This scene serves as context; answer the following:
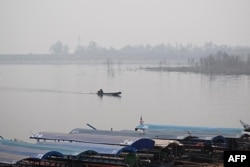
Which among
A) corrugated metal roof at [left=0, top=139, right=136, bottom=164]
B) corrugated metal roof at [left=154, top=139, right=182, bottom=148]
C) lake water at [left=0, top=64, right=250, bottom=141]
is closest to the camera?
corrugated metal roof at [left=0, top=139, right=136, bottom=164]

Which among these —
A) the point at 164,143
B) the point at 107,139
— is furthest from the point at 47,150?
the point at 164,143

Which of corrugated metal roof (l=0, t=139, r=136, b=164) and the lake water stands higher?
the lake water

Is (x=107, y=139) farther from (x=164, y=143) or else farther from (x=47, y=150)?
(x=47, y=150)

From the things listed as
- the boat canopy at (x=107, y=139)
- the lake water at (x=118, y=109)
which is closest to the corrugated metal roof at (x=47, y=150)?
the boat canopy at (x=107, y=139)

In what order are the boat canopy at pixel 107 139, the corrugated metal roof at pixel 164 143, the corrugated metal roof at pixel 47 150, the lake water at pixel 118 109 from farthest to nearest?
the lake water at pixel 118 109
the corrugated metal roof at pixel 164 143
the boat canopy at pixel 107 139
the corrugated metal roof at pixel 47 150

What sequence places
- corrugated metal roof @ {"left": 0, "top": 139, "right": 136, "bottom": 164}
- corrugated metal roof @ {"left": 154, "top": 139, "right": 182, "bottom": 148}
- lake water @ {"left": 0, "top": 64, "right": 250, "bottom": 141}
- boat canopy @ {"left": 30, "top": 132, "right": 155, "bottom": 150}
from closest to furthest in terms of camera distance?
corrugated metal roof @ {"left": 0, "top": 139, "right": 136, "bottom": 164} → boat canopy @ {"left": 30, "top": 132, "right": 155, "bottom": 150} → corrugated metal roof @ {"left": 154, "top": 139, "right": 182, "bottom": 148} → lake water @ {"left": 0, "top": 64, "right": 250, "bottom": 141}

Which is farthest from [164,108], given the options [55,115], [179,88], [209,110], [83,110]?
[179,88]

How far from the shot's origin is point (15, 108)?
1927cm

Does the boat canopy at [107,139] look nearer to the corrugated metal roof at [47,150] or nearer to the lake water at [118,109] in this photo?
the corrugated metal roof at [47,150]

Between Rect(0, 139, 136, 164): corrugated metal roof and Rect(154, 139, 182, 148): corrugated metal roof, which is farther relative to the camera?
Rect(154, 139, 182, 148): corrugated metal roof

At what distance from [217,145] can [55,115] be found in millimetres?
10296

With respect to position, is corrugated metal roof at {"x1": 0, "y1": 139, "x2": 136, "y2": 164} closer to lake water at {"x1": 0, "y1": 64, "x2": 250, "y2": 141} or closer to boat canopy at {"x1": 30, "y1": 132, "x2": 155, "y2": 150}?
boat canopy at {"x1": 30, "y1": 132, "x2": 155, "y2": 150}

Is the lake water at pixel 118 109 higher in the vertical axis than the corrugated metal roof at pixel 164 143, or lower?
higher

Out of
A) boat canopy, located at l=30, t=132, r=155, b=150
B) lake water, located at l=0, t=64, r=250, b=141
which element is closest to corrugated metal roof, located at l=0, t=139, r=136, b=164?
boat canopy, located at l=30, t=132, r=155, b=150
